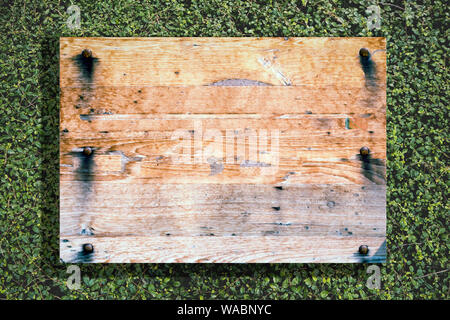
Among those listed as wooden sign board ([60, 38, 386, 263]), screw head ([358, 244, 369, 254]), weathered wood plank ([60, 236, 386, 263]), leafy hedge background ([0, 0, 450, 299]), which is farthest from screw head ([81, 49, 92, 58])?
screw head ([358, 244, 369, 254])

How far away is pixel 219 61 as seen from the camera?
1.62m

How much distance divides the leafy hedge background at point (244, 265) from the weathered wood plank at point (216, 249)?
9cm

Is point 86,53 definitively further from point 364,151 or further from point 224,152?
point 364,151

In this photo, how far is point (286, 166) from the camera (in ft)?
5.31

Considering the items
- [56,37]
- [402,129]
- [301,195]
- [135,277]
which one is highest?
[56,37]

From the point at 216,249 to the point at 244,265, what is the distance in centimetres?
20

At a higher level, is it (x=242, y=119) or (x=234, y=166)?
(x=242, y=119)

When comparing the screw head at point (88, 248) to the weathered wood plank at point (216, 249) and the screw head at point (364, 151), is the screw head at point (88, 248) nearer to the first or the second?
the weathered wood plank at point (216, 249)

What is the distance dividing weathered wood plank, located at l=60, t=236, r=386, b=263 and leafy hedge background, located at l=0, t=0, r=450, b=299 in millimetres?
94

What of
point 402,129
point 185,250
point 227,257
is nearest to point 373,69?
point 402,129

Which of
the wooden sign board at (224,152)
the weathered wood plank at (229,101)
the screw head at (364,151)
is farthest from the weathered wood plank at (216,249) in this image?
the weathered wood plank at (229,101)

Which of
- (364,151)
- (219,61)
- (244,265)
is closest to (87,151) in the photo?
(219,61)

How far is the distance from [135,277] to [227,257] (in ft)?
1.76

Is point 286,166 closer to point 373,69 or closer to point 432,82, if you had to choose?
point 373,69
